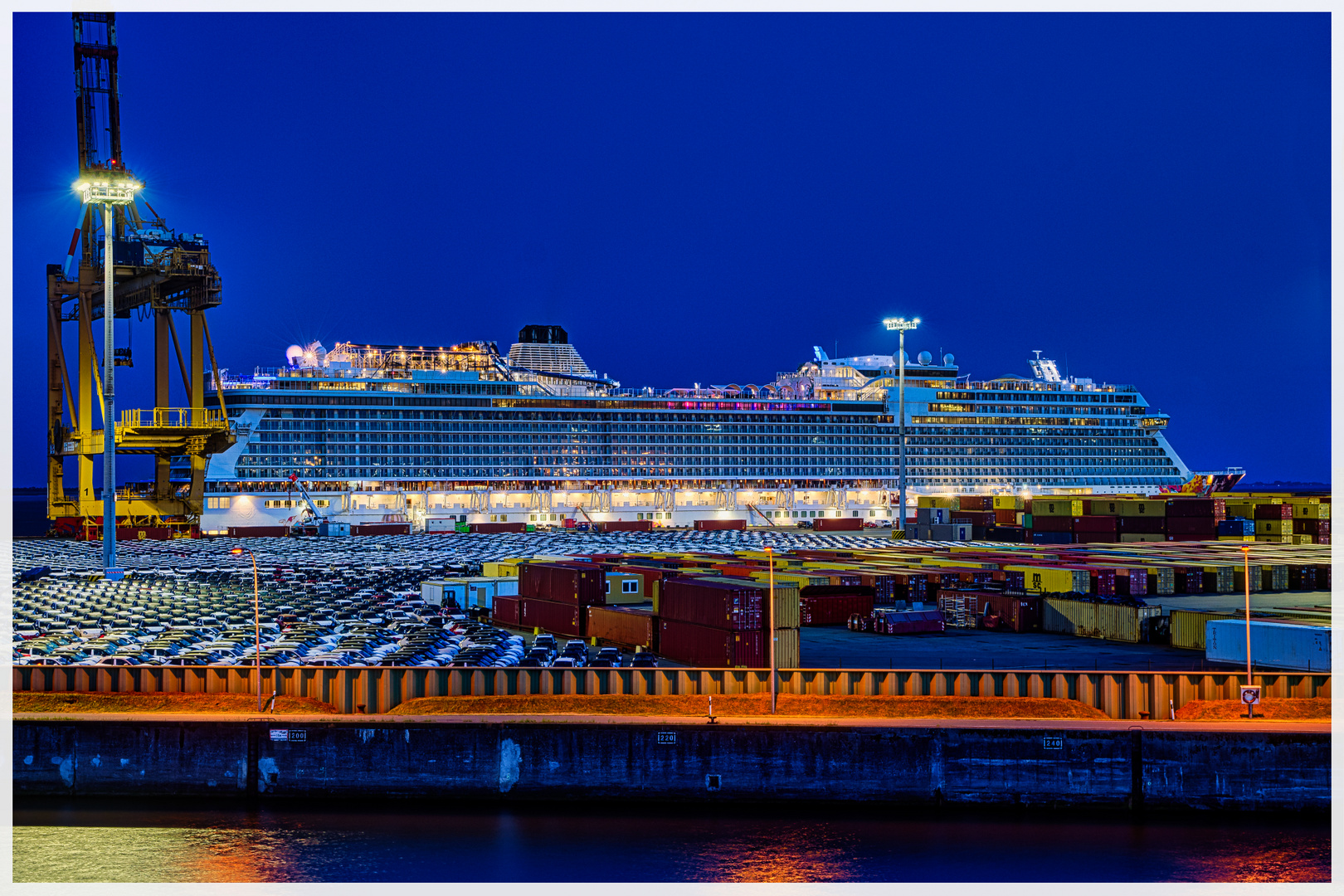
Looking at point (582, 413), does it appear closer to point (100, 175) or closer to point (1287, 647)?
point (100, 175)

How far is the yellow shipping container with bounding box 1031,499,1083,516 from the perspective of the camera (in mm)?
78000

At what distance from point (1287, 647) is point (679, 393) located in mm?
89114

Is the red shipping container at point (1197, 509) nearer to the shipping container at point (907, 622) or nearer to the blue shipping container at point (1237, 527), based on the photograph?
the blue shipping container at point (1237, 527)

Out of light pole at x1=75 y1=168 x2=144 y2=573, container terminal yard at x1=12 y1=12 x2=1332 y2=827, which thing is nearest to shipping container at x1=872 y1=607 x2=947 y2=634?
container terminal yard at x1=12 y1=12 x2=1332 y2=827

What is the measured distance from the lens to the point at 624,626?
3123 cm

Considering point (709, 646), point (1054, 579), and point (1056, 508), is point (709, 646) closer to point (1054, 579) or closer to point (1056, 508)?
point (1054, 579)

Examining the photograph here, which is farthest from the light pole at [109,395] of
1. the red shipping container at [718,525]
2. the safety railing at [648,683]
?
the red shipping container at [718,525]

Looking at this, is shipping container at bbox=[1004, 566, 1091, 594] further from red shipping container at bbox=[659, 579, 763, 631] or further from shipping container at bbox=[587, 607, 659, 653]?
red shipping container at bbox=[659, 579, 763, 631]

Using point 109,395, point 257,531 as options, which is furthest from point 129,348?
point 109,395

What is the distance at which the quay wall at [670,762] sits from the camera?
68.6 feet

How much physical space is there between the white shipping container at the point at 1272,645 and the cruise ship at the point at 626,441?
75932mm

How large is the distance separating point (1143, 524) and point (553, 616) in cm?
5045

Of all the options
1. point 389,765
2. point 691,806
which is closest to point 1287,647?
point 691,806

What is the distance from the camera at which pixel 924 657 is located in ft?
97.6
